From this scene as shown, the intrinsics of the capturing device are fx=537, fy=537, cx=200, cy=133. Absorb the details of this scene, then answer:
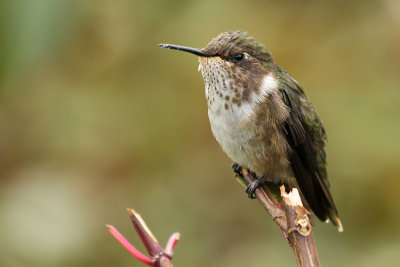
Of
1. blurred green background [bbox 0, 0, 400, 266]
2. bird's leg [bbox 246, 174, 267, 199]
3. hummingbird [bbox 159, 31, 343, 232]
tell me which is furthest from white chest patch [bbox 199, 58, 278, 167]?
blurred green background [bbox 0, 0, 400, 266]

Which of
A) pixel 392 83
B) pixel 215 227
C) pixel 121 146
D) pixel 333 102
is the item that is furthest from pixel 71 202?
pixel 392 83

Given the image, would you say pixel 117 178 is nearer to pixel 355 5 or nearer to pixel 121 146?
pixel 121 146

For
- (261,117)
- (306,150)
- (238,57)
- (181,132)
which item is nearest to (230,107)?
(261,117)

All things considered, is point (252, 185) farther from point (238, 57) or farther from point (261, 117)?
point (238, 57)

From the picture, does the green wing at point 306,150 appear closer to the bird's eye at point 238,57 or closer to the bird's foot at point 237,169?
the bird's eye at point 238,57

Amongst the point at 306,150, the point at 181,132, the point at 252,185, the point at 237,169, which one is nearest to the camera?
the point at 252,185

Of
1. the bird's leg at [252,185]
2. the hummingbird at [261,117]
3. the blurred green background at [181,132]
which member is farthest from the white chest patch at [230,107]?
the blurred green background at [181,132]

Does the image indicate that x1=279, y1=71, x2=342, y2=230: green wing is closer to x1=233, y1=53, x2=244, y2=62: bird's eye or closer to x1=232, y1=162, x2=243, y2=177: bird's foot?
x1=233, y1=53, x2=244, y2=62: bird's eye
